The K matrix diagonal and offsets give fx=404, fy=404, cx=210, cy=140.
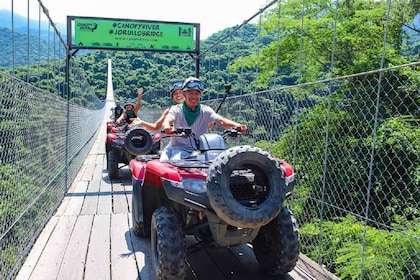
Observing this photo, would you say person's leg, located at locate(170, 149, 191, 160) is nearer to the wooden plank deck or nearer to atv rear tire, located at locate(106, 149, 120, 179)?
the wooden plank deck

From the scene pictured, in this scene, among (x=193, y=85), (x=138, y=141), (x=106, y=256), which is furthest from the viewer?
(x=138, y=141)

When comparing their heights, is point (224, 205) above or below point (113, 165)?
above

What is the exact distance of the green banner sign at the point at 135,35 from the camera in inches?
376

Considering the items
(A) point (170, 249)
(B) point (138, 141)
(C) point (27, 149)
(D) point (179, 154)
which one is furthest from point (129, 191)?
(A) point (170, 249)

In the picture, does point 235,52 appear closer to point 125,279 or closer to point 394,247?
point 394,247

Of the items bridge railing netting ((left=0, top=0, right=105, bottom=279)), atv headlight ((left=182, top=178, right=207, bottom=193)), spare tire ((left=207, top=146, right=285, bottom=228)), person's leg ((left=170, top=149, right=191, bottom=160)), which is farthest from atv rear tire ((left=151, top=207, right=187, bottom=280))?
bridge railing netting ((left=0, top=0, right=105, bottom=279))

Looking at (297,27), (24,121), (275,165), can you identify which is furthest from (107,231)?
(297,27)

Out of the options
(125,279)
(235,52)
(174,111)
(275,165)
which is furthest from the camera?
(235,52)

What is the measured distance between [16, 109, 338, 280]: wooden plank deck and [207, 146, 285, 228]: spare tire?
91 centimetres

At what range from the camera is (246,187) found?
270cm

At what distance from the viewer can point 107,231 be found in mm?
4395

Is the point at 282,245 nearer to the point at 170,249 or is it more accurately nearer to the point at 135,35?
the point at 170,249

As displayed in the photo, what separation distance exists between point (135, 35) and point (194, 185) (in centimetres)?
793

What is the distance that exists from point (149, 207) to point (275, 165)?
1.57 metres
